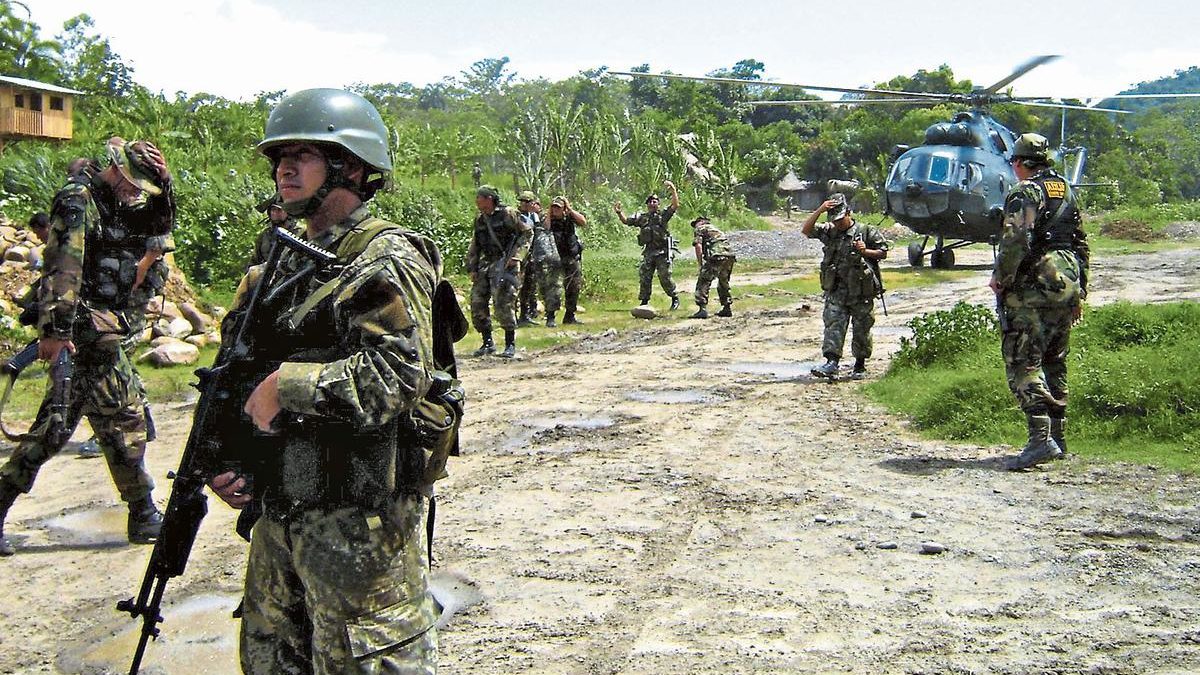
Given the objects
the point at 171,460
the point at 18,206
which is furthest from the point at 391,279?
the point at 18,206

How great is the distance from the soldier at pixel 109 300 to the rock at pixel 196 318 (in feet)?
26.0

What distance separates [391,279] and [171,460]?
6.36 m

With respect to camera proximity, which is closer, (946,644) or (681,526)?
(946,644)

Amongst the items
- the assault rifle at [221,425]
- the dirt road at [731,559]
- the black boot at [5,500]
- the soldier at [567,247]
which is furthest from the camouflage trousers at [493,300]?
the assault rifle at [221,425]

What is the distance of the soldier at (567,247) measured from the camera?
16.8 meters

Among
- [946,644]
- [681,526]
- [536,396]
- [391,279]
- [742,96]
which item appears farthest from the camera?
[742,96]

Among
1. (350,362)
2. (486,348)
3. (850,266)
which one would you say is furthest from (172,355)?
(350,362)

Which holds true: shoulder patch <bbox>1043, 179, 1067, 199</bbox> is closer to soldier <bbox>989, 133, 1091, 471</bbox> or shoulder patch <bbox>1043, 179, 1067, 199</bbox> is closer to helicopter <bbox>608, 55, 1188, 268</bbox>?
soldier <bbox>989, 133, 1091, 471</bbox>

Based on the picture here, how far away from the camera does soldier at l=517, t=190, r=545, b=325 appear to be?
16016 millimetres

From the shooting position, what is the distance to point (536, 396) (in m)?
11.1

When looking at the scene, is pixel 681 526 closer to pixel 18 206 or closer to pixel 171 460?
pixel 171 460

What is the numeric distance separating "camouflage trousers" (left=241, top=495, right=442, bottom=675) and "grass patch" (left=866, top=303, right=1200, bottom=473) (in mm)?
6090

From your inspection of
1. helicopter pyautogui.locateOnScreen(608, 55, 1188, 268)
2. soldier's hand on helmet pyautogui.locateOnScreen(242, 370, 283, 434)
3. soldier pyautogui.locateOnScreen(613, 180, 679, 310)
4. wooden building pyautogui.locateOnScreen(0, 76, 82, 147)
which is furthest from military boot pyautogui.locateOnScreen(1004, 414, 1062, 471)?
wooden building pyautogui.locateOnScreen(0, 76, 82, 147)

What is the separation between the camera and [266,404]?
283cm
